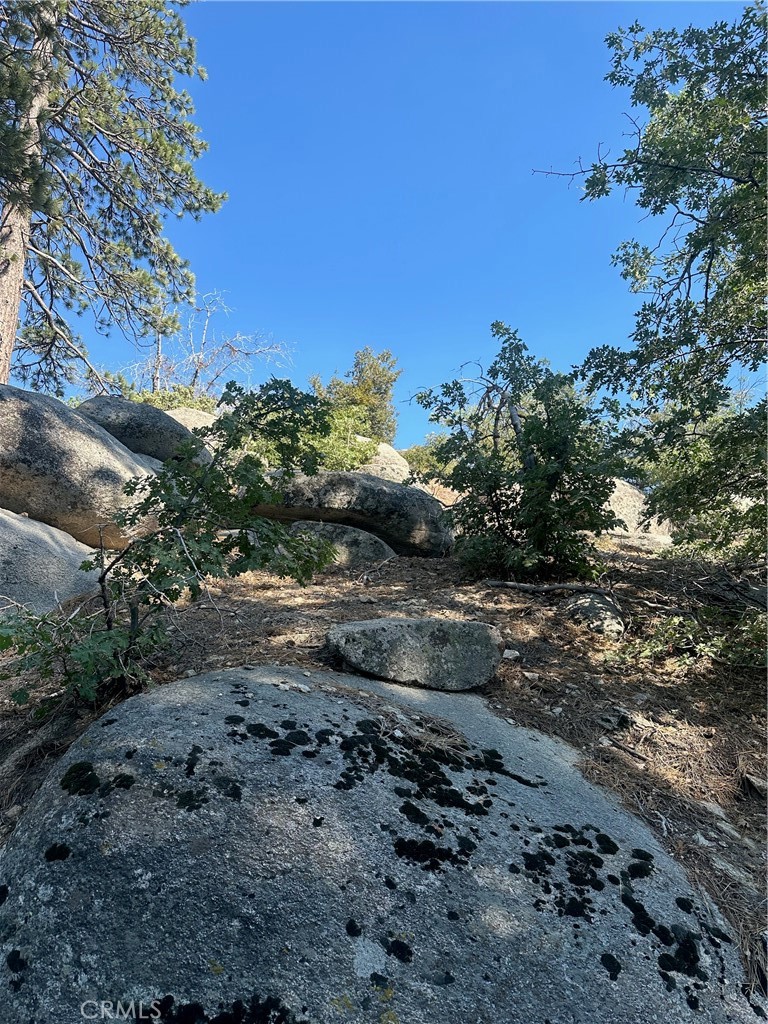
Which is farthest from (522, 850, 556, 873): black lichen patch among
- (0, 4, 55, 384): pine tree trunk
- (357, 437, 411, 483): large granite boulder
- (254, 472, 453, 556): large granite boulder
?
(357, 437, 411, 483): large granite boulder

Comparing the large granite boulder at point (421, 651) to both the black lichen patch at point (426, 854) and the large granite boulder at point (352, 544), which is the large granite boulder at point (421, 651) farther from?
the large granite boulder at point (352, 544)

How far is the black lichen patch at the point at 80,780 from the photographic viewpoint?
2043 millimetres

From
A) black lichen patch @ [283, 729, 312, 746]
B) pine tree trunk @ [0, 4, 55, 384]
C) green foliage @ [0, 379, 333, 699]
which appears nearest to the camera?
black lichen patch @ [283, 729, 312, 746]

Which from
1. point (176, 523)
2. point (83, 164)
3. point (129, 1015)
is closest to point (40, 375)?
point (83, 164)

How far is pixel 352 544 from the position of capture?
8.07m

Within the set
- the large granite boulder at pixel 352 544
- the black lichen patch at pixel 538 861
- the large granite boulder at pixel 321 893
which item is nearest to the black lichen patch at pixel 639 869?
the large granite boulder at pixel 321 893

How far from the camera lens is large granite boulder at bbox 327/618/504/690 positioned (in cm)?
363

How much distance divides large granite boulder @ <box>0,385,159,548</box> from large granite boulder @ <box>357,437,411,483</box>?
8046 millimetres

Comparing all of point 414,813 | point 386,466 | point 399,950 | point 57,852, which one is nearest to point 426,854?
point 414,813

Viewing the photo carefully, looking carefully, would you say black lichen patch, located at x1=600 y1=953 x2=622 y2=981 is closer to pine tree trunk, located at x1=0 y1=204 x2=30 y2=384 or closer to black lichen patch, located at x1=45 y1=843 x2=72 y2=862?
black lichen patch, located at x1=45 y1=843 x2=72 y2=862

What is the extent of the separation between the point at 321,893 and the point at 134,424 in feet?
30.9

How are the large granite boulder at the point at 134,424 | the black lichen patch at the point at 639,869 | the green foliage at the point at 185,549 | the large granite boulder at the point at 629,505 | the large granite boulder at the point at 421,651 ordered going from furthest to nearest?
the large granite boulder at the point at 629,505
the large granite boulder at the point at 134,424
the large granite boulder at the point at 421,651
the green foliage at the point at 185,549
the black lichen patch at the point at 639,869

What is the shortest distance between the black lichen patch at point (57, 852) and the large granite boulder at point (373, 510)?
6.46 meters

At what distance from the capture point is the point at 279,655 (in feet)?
12.1
